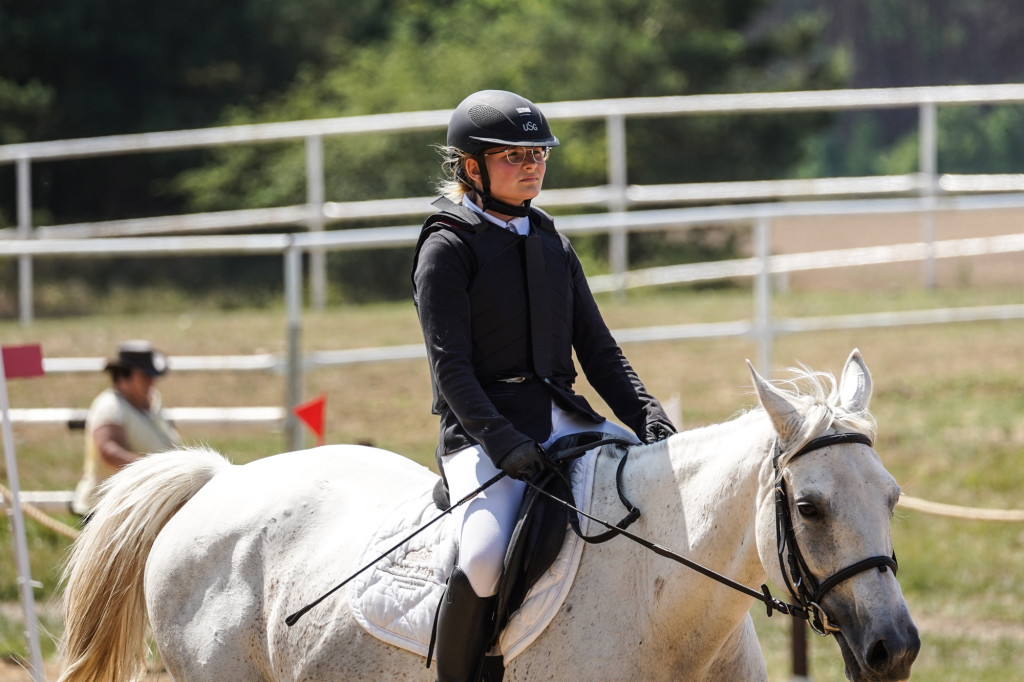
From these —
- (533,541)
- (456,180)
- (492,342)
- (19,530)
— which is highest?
(456,180)

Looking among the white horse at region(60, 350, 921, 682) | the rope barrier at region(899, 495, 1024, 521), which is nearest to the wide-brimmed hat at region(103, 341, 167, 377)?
the white horse at region(60, 350, 921, 682)

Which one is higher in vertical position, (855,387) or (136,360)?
(855,387)

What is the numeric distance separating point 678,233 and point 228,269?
763 cm

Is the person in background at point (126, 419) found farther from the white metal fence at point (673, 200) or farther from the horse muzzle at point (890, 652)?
the horse muzzle at point (890, 652)

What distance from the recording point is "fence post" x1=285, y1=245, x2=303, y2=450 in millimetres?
7598

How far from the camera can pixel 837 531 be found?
108 inches

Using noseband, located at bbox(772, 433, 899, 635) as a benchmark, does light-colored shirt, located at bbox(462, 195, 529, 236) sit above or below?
above

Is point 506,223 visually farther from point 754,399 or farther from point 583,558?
point 754,399

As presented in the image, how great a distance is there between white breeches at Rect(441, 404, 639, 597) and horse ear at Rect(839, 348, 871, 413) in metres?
0.78

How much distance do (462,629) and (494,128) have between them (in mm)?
1325

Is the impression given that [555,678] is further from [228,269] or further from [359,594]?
[228,269]

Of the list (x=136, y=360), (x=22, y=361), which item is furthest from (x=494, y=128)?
(x=136, y=360)

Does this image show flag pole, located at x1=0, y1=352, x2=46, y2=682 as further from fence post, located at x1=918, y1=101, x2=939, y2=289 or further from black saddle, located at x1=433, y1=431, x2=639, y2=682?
fence post, located at x1=918, y1=101, x2=939, y2=289

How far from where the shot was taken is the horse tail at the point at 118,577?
160 inches
